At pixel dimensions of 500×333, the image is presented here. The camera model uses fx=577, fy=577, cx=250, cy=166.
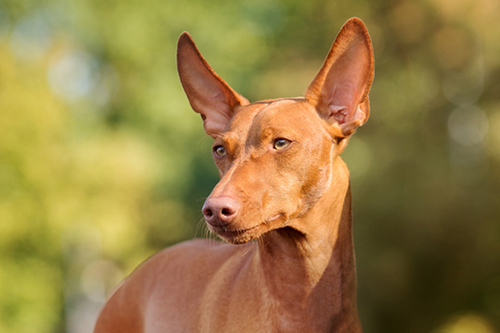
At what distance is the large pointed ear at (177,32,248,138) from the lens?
3.99 metres

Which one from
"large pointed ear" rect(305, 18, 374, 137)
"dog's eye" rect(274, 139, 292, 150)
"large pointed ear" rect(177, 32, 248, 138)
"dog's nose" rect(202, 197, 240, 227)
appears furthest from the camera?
"large pointed ear" rect(177, 32, 248, 138)

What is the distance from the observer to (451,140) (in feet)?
42.7

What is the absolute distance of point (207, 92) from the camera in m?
4.07

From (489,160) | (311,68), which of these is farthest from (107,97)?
(489,160)

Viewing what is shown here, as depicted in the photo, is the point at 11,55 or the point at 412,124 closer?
the point at 412,124

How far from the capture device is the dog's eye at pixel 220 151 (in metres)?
3.61

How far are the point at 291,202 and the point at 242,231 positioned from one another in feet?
1.22

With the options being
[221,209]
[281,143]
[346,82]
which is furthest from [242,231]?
[346,82]

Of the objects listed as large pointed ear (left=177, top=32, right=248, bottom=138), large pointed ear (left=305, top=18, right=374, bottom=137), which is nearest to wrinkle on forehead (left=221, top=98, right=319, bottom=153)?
large pointed ear (left=305, top=18, right=374, bottom=137)

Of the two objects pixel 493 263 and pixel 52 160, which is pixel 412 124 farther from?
pixel 52 160

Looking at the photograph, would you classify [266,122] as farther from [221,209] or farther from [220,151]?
[221,209]

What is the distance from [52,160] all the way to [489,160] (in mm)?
11827

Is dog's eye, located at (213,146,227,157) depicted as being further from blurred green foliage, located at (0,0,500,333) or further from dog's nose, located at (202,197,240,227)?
blurred green foliage, located at (0,0,500,333)

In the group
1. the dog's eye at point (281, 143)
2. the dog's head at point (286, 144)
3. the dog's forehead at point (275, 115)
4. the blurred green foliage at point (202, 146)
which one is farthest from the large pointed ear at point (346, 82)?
the blurred green foliage at point (202, 146)
